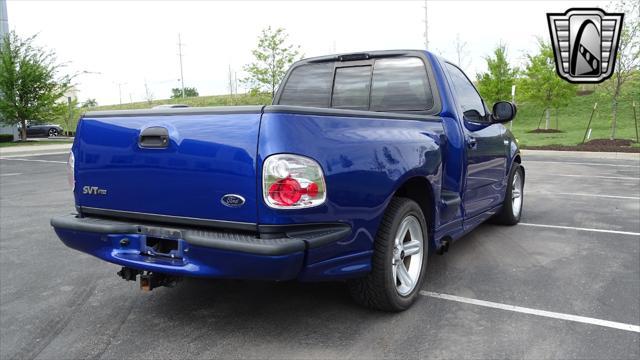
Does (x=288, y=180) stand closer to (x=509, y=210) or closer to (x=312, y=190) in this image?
(x=312, y=190)

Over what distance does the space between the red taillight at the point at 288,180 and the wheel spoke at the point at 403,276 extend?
119 centimetres

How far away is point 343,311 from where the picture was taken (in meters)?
3.46

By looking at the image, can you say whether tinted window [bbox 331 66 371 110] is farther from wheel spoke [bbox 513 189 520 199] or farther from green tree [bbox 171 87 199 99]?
green tree [bbox 171 87 199 99]

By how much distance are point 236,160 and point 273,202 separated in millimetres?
294

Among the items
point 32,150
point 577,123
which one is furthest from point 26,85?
point 577,123

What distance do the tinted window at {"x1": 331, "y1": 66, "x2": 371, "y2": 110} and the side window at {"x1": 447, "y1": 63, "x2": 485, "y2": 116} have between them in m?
0.80

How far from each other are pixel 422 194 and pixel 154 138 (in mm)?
1987

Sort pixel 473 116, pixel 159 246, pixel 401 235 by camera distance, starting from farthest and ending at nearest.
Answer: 1. pixel 473 116
2. pixel 401 235
3. pixel 159 246

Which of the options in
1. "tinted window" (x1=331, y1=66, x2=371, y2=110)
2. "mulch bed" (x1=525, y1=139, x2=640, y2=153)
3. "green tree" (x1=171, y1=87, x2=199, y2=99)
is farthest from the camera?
"green tree" (x1=171, y1=87, x2=199, y2=99)

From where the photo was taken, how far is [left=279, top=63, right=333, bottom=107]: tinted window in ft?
15.3

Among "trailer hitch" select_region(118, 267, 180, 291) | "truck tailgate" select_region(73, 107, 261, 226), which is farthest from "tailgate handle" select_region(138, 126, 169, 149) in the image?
"trailer hitch" select_region(118, 267, 180, 291)

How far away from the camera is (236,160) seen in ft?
8.48

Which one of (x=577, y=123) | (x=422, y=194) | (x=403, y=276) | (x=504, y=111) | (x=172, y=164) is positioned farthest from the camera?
(x=577, y=123)

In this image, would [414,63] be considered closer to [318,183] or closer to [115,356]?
[318,183]
